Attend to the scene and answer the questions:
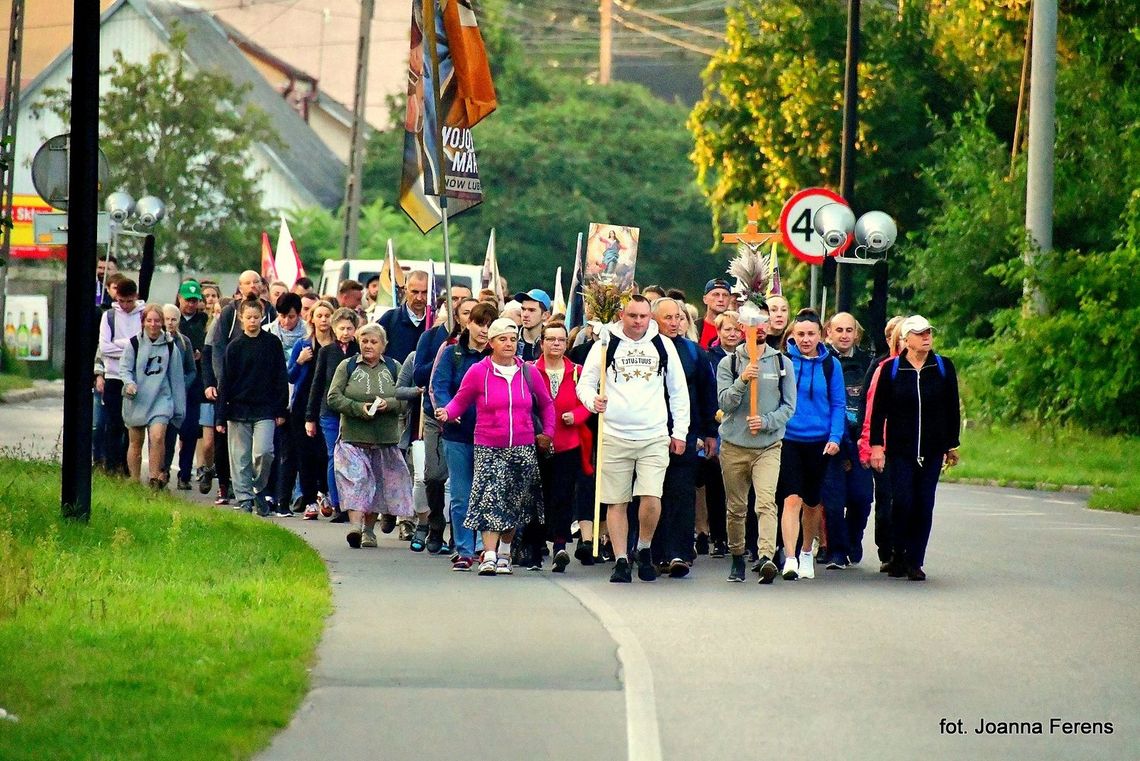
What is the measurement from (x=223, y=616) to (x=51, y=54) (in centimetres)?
6561

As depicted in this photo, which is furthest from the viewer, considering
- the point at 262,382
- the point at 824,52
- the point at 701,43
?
the point at 701,43

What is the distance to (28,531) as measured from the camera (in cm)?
1437

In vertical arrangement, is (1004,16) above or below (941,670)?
above

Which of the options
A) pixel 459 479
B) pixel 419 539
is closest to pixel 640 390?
pixel 459 479

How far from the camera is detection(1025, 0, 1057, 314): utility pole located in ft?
92.8

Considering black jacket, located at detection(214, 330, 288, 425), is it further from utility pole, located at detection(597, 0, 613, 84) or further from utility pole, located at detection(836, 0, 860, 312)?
utility pole, located at detection(597, 0, 613, 84)

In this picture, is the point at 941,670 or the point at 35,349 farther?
the point at 35,349

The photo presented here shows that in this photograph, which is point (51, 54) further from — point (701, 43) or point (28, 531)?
point (28, 531)

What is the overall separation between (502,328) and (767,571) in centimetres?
224

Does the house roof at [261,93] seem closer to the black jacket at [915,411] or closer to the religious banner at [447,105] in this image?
the religious banner at [447,105]

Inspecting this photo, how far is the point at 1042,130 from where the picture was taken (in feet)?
93.6

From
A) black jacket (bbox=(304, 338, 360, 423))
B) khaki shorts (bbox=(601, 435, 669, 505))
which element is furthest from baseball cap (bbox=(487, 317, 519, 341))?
black jacket (bbox=(304, 338, 360, 423))

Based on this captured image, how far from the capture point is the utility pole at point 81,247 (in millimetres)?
14391

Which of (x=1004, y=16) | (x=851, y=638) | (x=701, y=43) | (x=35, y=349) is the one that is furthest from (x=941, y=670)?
(x=701, y=43)
